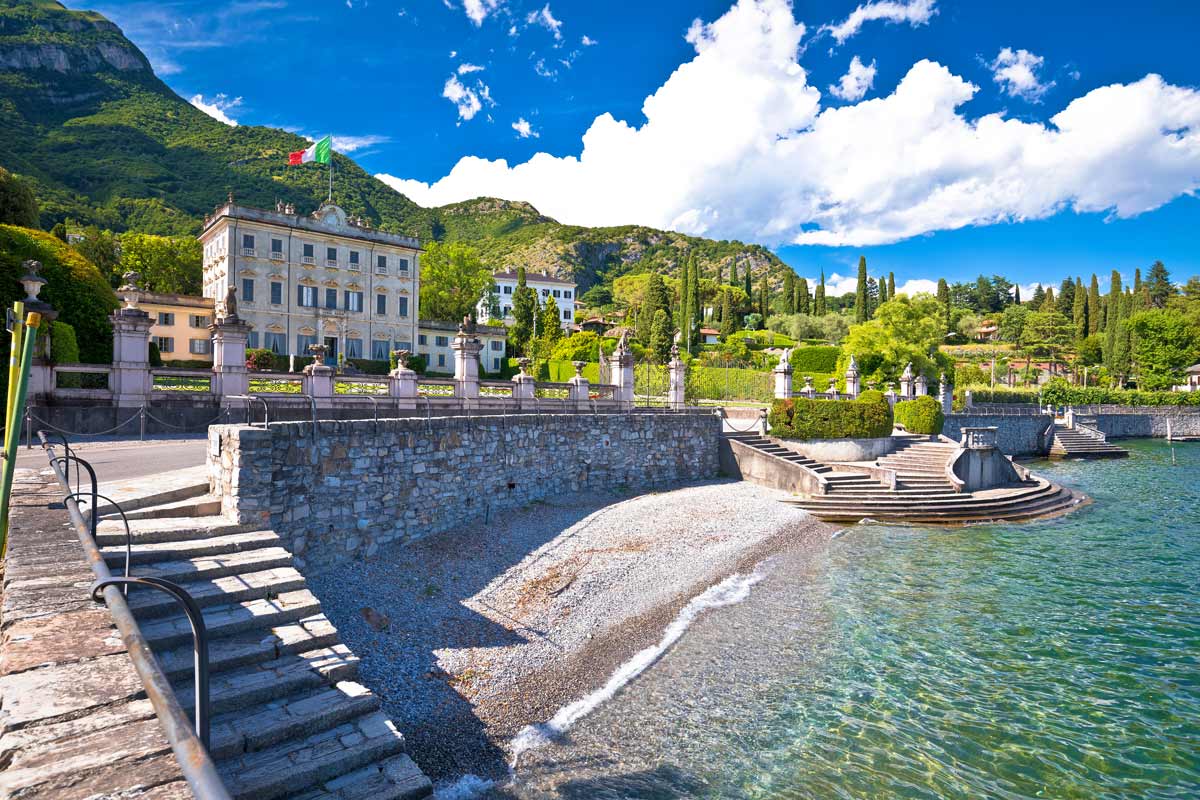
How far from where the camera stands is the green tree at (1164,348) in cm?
6594

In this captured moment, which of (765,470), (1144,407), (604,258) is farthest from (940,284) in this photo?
(765,470)

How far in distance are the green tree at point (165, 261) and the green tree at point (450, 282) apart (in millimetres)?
20765

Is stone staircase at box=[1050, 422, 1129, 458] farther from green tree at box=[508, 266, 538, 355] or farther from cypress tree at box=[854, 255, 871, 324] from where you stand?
green tree at box=[508, 266, 538, 355]

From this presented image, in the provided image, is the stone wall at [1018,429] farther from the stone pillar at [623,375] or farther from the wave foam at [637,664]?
the wave foam at [637,664]

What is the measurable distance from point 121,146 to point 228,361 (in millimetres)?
93171

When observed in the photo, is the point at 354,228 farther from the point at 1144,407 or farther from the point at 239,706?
the point at 1144,407

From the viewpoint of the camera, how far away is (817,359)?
54.7 meters

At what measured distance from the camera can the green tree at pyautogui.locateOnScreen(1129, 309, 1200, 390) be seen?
65938 mm

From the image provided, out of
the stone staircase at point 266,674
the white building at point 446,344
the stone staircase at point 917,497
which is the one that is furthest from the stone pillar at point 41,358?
the white building at point 446,344

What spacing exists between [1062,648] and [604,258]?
176 m

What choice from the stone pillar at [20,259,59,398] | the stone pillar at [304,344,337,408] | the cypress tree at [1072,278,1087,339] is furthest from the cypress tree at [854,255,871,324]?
the stone pillar at [20,259,59,398]

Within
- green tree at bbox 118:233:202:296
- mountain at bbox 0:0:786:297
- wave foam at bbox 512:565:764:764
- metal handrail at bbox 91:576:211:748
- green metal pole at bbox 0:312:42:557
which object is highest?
mountain at bbox 0:0:786:297

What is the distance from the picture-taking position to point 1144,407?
59.7 metres

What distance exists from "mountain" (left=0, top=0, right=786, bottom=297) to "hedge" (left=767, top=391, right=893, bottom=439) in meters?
70.6
